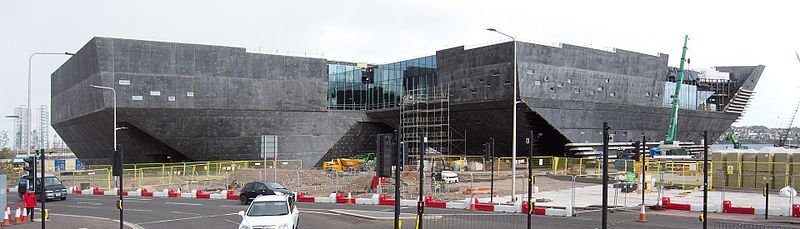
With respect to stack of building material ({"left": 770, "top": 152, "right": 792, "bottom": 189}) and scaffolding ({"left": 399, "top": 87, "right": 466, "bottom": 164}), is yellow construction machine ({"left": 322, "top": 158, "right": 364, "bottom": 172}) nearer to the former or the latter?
scaffolding ({"left": 399, "top": 87, "right": 466, "bottom": 164})

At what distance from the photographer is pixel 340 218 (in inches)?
992

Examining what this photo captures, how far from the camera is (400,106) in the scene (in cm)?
6900

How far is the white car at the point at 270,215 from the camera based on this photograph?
18109 mm

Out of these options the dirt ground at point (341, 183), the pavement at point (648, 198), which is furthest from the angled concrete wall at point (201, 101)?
the pavement at point (648, 198)

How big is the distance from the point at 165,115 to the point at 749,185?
160ft

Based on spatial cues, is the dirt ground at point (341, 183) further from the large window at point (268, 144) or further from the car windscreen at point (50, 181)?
the car windscreen at point (50, 181)

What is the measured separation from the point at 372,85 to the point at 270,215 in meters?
57.3

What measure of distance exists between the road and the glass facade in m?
39.5

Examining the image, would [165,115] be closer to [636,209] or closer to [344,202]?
[344,202]

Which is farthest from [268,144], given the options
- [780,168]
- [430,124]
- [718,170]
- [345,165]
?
[780,168]

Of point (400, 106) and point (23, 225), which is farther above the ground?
point (400, 106)

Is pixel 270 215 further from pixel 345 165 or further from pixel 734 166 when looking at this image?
pixel 345 165

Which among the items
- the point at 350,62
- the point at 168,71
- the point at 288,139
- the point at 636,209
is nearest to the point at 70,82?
the point at 168,71

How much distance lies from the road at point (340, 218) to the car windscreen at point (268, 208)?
3205 millimetres
